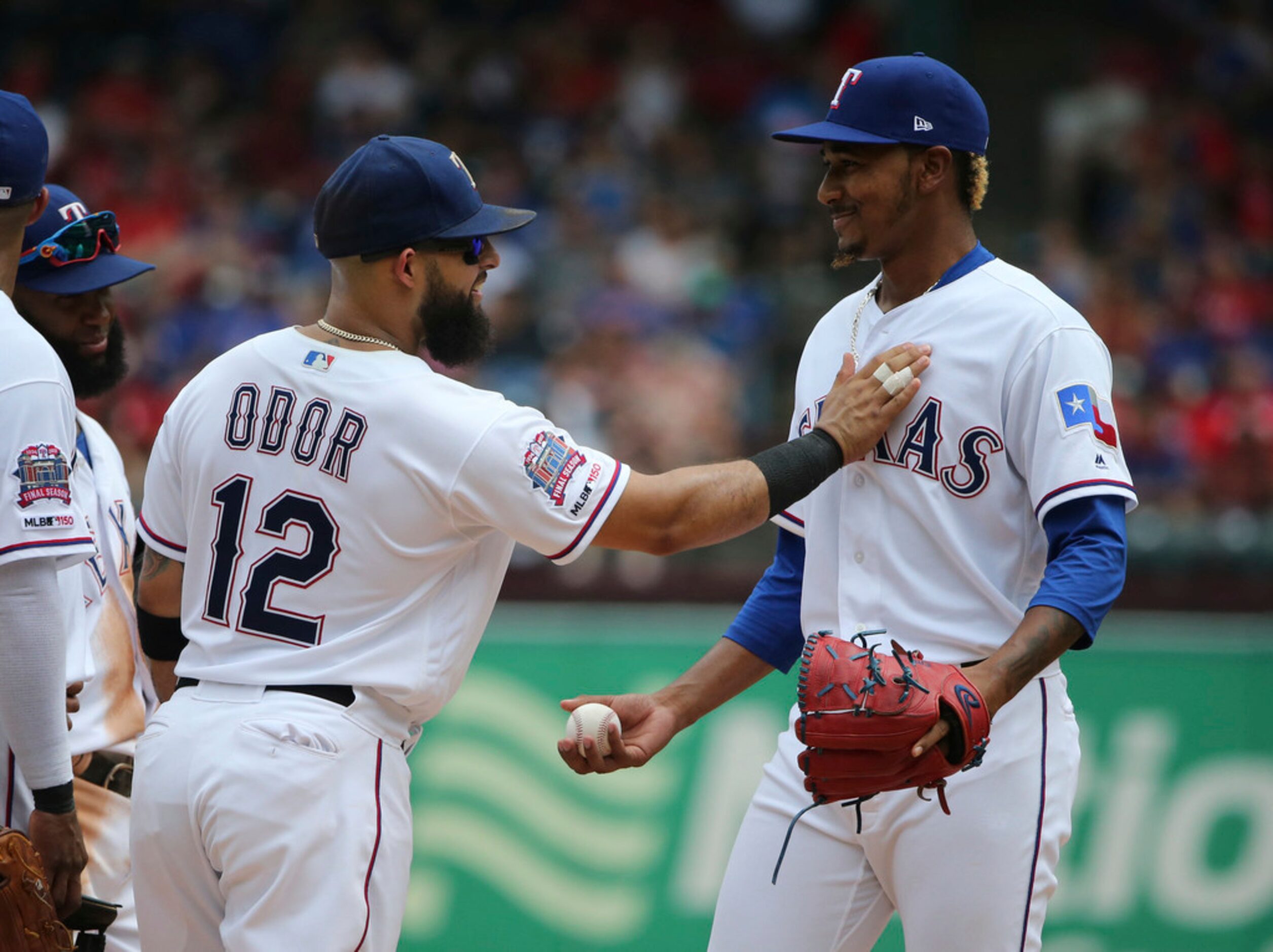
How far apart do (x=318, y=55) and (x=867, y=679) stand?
11511 millimetres

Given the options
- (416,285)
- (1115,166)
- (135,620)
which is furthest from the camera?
(1115,166)

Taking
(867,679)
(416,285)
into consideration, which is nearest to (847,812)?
(867,679)

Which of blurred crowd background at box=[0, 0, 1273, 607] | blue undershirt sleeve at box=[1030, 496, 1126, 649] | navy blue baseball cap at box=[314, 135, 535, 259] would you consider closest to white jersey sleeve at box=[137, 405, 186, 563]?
navy blue baseball cap at box=[314, 135, 535, 259]

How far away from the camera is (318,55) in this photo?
43.7ft

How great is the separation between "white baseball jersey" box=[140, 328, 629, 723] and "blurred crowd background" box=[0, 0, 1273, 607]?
4.53 metres

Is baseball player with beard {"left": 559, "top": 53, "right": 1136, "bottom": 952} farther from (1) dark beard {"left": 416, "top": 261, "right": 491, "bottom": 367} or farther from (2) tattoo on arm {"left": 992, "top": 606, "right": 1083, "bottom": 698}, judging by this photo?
(1) dark beard {"left": 416, "top": 261, "right": 491, "bottom": 367}

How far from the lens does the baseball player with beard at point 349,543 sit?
3.05 meters

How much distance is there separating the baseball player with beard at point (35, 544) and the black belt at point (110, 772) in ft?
1.27

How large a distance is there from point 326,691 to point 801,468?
1.09 metres

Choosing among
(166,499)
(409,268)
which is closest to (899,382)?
(409,268)

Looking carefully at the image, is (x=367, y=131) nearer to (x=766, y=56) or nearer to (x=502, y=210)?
(x=766, y=56)

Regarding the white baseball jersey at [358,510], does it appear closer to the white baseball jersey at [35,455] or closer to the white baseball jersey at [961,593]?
the white baseball jersey at [35,455]

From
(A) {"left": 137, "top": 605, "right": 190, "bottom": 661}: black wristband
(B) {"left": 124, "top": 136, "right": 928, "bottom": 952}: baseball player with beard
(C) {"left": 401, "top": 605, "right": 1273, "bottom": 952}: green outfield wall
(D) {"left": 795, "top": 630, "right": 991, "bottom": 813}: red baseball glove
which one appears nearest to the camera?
(D) {"left": 795, "top": 630, "right": 991, "bottom": 813}: red baseball glove

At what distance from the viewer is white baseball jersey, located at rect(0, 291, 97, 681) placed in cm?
313
